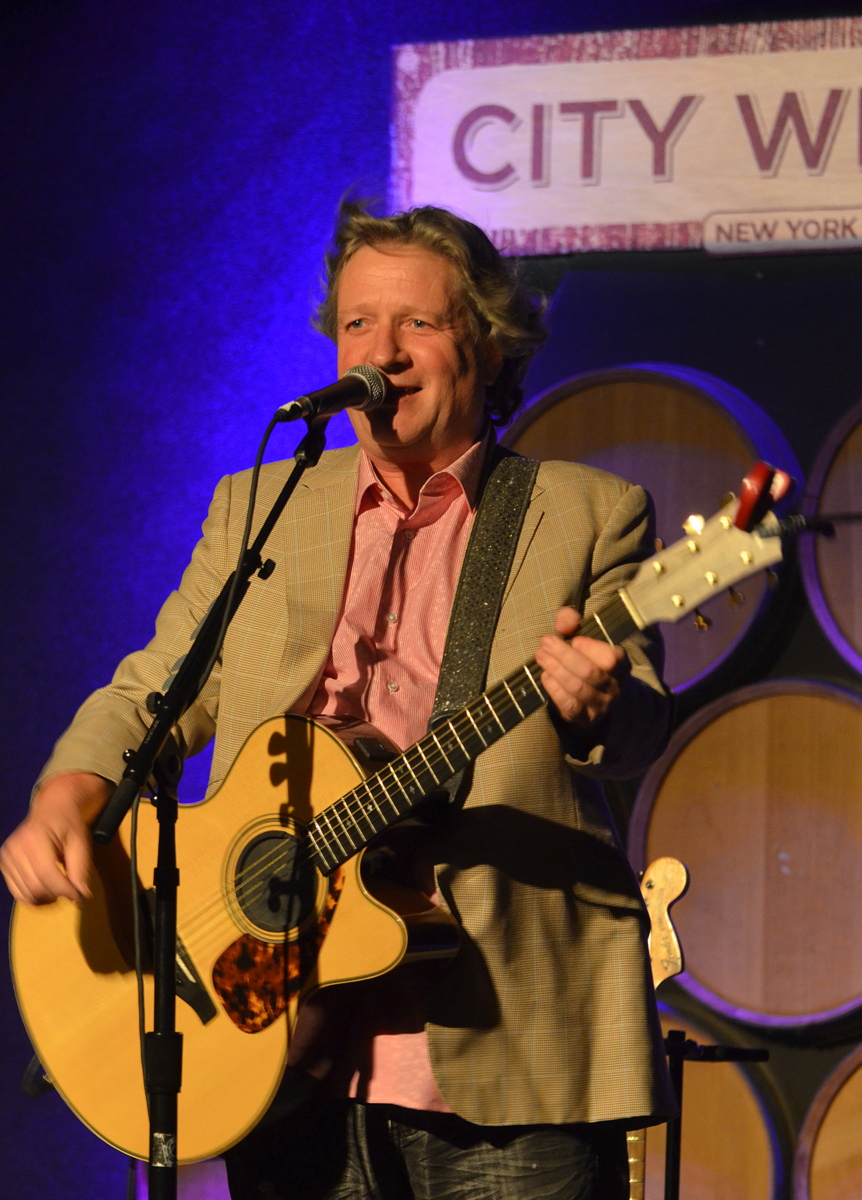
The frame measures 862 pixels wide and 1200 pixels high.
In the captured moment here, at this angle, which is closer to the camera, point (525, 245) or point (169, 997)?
point (169, 997)

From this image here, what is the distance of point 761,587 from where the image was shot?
2.88m

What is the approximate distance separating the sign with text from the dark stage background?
0.58 ft

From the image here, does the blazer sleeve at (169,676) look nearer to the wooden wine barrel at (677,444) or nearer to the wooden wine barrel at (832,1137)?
the wooden wine barrel at (677,444)

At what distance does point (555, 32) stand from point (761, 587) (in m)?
1.42

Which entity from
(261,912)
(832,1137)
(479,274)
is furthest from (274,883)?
(832,1137)

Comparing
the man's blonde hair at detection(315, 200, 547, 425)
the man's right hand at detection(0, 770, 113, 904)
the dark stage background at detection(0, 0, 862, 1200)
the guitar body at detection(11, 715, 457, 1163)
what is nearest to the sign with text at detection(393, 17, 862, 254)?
the dark stage background at detection(0, 0, 862, 1200)

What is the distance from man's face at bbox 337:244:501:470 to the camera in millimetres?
1941

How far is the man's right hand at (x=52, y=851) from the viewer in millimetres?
1730

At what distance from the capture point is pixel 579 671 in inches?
58.9

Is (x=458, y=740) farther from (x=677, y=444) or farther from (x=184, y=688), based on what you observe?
(x=677, y=444)

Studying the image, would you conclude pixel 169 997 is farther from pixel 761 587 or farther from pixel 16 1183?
pixel 16 1183

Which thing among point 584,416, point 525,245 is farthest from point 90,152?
point 584,416

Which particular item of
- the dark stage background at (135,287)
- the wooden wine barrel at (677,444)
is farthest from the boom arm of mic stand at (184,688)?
the dark stage background at (135,287)

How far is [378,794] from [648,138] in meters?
1.95
